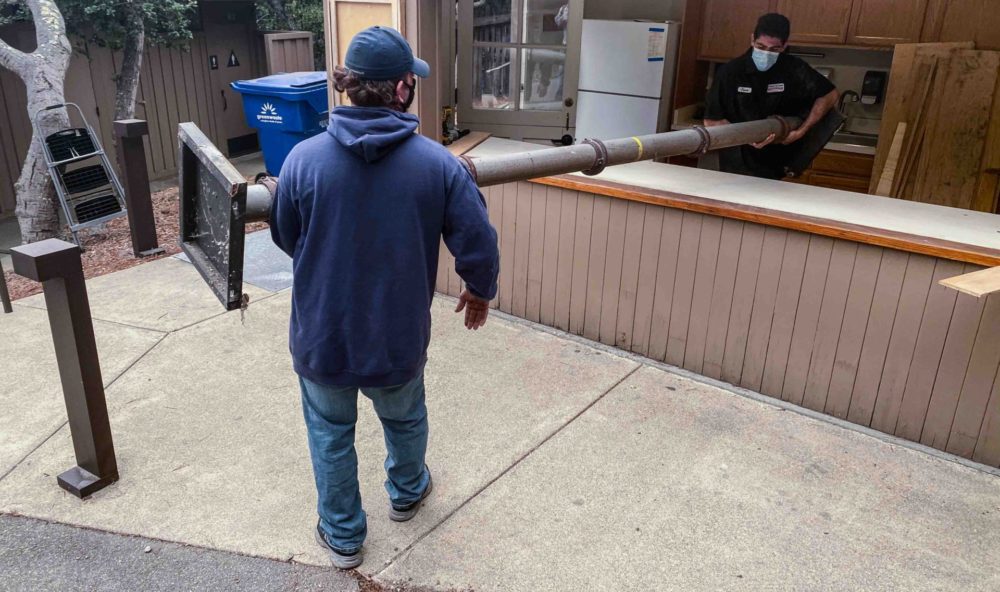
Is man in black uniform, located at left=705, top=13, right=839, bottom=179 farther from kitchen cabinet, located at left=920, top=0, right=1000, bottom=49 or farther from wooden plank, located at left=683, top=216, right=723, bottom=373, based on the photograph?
kitchen cabinet, located at left=920, top=0, right=1000, bottom=49

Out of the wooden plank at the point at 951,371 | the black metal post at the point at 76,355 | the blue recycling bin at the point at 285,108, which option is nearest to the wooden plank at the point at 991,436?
the wooden plank at the point at 951,371

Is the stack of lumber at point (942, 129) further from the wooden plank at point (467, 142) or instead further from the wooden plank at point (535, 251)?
the wooden plank at point (467, 142)

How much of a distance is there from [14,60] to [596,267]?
18.5 feet

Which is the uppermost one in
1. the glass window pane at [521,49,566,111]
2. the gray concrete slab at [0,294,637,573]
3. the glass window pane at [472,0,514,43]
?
the glass window pane at [472,0,514,43]

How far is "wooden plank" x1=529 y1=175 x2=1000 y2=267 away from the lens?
A: 9.93ft

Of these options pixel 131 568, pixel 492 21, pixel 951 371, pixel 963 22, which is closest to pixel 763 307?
pixel 951 371

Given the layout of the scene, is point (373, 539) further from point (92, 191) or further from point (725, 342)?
point (92, 191)

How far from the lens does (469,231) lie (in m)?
2.23

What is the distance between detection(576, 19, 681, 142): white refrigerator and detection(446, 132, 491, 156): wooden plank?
1379mm

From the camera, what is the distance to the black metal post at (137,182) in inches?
199

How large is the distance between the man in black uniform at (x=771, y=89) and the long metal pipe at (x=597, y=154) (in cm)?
11

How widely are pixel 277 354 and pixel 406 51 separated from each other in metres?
2.32

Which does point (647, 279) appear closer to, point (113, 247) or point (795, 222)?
point (795, 222)

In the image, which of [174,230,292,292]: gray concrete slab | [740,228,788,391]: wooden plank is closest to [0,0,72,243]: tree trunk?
[174,230,292,292]: gray concrete slab
